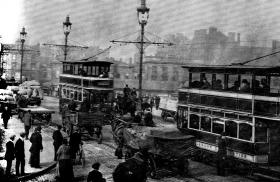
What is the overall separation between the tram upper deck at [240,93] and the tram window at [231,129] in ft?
1.70

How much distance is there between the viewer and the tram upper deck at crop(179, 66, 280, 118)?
13023 millimetres

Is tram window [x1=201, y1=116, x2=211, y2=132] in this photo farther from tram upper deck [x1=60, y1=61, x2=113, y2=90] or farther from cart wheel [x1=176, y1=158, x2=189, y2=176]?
tram upper deck [x1=60, y1=61, x2=113, y2=90]

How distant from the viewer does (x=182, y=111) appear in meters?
17.1

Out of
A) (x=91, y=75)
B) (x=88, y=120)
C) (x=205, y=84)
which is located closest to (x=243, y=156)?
(x=205, y=84)

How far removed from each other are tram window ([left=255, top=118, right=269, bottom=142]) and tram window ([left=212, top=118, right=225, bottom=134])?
1.61 metres

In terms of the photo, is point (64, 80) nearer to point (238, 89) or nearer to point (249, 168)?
point (238, 89)

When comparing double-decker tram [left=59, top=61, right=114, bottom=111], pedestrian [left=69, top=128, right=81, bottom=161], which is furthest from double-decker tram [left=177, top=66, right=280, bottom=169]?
double-decker tram [left=59, top=61, right=114, bottom=111]

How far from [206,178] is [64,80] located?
18198mm

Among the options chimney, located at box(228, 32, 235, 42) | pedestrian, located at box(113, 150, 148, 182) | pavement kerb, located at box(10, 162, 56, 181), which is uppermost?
chimney, located at box(228, 32, 235, 42)

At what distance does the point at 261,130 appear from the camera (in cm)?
1341

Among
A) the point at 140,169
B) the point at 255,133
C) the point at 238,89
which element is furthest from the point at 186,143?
the point at 140,169

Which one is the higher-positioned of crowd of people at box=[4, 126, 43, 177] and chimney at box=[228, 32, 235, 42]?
chimney at box=[228, 32, 235, 42]

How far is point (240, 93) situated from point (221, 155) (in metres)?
2.33

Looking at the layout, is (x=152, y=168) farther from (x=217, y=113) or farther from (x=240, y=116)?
(x=217, y=113)
